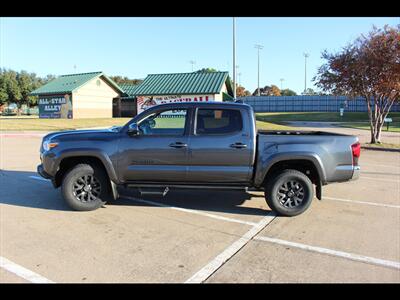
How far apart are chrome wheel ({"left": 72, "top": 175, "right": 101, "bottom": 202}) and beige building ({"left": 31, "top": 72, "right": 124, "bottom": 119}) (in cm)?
3643

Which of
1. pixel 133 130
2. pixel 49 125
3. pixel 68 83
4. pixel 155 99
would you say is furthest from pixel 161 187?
pixel 68 83

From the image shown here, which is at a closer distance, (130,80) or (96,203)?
(96,203)

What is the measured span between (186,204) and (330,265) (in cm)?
300

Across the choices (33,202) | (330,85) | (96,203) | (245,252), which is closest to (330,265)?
(245,252)

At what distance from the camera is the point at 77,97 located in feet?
134

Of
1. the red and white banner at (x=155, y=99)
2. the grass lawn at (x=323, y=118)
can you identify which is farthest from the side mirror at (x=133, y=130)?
the grass lawn at (x=323, y=118)

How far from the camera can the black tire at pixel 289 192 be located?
5746 millimetres

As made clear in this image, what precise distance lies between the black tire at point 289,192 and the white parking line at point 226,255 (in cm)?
29

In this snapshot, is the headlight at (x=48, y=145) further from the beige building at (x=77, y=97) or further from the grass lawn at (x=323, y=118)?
the beige building at (x=77, y=97)

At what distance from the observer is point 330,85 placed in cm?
1697
